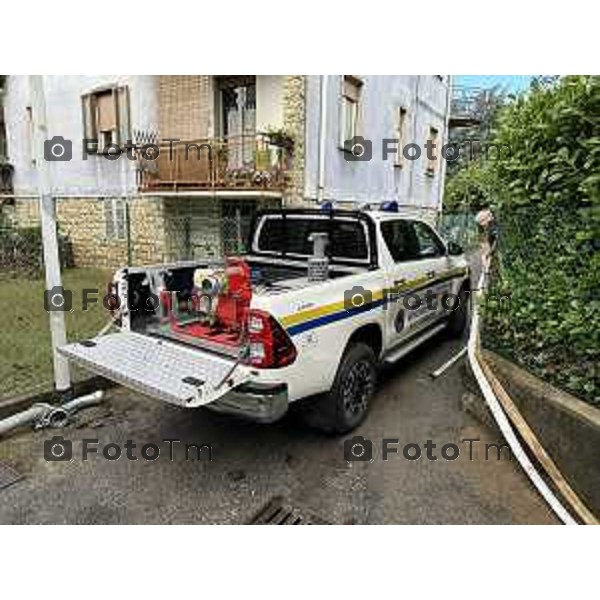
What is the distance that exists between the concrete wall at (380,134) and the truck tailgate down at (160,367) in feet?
21.1

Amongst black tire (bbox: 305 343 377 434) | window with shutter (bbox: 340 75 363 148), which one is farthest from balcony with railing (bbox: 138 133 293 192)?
black tire (bbox: 305 343 377 434)

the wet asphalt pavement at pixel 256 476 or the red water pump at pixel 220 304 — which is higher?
the red water pump at pixel 220 304

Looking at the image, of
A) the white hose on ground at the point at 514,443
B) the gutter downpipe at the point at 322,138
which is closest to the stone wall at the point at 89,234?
the gutter downpipe at the point at 322,138

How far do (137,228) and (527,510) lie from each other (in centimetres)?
1068

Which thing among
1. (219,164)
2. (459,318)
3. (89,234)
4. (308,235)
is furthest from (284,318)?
(89,234)

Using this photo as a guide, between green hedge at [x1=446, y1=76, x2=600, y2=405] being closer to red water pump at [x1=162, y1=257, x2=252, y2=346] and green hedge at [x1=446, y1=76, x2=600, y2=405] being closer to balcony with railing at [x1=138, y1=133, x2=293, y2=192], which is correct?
red water pump at [x1=162, y1=257, x2=252, y2=346]

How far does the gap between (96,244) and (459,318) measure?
→ 9.86 meters

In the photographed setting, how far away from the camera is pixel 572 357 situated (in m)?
3.71

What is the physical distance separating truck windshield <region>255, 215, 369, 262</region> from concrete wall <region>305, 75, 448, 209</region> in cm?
449

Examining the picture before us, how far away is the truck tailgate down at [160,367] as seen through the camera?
3062 mm

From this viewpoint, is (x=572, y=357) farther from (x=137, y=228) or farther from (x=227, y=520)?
(x=137, y=228)

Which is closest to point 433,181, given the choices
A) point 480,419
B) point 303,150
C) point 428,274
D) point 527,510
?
point 303,150

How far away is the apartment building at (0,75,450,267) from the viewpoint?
9398 mm

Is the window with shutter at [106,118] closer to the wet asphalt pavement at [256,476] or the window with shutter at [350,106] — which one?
the window with shutter at [350,106]
